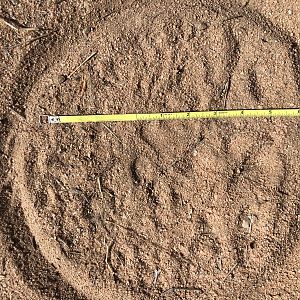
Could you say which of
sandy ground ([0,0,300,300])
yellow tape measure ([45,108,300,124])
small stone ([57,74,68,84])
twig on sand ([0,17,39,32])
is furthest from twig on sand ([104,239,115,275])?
twig on sand ([0,17,39,32])

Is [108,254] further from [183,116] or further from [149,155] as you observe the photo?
[183,116]

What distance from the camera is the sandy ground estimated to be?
9.87ft

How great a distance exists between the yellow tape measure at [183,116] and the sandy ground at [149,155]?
0.12ft

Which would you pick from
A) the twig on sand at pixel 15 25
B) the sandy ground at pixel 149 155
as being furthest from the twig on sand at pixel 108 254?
the twig on sand at pixel 15 25

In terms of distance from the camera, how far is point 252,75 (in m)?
3.08

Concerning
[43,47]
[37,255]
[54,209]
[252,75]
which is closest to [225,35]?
[252,75]

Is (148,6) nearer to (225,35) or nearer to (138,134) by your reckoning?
(225,35)

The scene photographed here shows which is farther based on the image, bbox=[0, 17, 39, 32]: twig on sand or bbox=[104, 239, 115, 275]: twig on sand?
bbox=[104, 239, 115, 275]: twig on sand

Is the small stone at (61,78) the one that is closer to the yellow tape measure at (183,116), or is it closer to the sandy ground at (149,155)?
the sandy ground at (149,155)

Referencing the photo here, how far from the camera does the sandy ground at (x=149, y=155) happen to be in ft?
9.87

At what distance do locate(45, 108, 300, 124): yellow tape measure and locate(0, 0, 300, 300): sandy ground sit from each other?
0.04m

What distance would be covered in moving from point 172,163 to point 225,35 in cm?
87

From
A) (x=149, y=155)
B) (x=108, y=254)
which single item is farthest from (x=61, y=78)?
(x=108, y=254)

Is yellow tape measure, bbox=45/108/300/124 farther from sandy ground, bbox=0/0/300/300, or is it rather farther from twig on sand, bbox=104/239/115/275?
twig on sand, bbox=104/239/115/275
